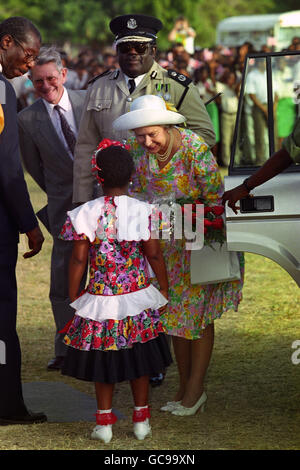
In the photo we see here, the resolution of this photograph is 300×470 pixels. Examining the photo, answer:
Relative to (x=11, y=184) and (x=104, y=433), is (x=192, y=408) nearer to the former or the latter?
(x=104, y=433)

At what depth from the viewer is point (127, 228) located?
4.92 metres

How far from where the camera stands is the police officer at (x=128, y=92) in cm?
588

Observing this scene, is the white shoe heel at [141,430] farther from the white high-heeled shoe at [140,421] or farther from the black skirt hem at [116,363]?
the black skirt hem at [116,363]

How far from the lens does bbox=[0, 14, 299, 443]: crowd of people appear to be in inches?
194

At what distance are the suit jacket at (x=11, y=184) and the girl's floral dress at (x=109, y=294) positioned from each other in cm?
41

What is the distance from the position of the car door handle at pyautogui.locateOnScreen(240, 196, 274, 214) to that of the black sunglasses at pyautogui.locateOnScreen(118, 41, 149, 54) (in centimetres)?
157

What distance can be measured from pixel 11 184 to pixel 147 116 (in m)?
→ 0.77

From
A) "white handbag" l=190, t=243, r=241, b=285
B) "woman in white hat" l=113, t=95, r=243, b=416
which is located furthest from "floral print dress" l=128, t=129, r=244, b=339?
"white handbag" l=190, t=243, r=241, b=285

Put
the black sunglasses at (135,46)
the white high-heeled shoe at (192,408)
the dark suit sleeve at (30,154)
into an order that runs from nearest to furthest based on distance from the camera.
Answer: the white high-heeled shoe at (192,408) < the black sunglasses at (135,46) < the dark suit sleeve at (30,154)

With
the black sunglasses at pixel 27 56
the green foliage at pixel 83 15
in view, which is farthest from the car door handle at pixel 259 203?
the green foliage at pixel 83 15

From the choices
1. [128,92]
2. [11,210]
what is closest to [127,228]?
[11,210]

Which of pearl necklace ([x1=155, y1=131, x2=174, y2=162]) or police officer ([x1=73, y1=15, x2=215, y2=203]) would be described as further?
police officer ([x1=73, y1=15, x2=215, y2=203])

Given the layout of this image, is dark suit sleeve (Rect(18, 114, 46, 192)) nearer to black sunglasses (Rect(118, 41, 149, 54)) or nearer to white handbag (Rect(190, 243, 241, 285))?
black sunglasses (Rect(118, 41, 149, 54))
